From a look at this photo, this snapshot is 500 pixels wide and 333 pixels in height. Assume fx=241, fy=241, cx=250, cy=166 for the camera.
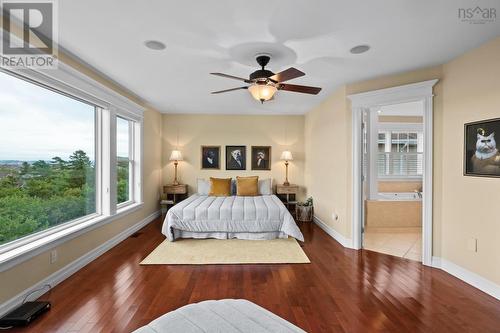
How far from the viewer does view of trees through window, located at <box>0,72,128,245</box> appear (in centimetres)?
224

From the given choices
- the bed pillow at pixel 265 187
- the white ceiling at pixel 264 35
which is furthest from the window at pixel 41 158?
the bed pillow at pixel 265 187

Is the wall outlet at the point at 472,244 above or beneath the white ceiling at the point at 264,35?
beneath

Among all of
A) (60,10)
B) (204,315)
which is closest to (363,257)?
(204,315)

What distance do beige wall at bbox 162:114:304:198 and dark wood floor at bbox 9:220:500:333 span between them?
288 cm

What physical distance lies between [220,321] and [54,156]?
113 inches

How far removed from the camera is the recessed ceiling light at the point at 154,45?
2.44m

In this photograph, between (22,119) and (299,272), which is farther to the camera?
(299,272)

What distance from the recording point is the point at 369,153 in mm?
5176

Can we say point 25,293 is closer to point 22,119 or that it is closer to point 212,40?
point 22,119

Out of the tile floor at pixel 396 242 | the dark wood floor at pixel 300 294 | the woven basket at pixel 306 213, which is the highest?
the woven basket at pixel 306 213

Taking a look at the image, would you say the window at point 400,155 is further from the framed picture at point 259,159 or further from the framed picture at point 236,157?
the framed picture at point 236,157

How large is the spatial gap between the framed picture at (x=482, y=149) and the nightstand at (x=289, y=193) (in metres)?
3.36

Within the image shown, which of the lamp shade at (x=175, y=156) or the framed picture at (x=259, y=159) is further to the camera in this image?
the framed picture at (x=259, y=159)

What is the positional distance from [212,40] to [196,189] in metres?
4.10
